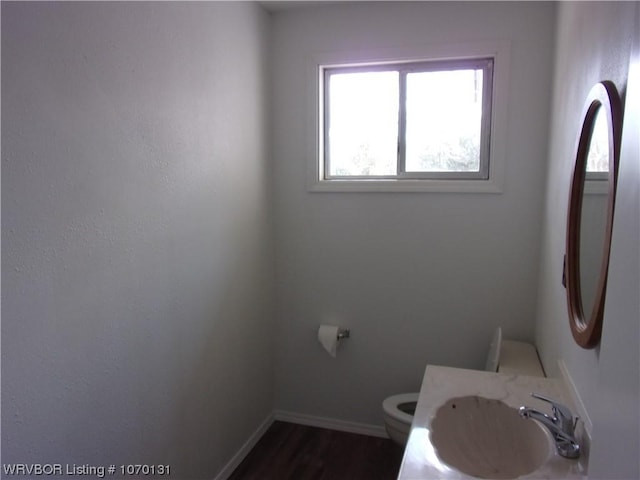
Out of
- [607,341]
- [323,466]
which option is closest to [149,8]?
[607,341]

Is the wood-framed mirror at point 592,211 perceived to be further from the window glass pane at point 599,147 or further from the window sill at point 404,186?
the window sill at point 404,186

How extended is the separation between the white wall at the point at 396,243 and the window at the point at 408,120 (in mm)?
149

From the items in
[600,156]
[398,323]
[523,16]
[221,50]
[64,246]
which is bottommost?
[398,323]

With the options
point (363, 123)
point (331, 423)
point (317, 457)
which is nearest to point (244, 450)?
point (317, 457)

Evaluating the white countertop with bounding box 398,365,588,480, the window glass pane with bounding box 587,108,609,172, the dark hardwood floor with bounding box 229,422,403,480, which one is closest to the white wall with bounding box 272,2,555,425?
the dark hardwood floor with bounding box 229,422,403,480

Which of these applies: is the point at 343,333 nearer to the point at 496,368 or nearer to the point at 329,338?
the point at 329,338

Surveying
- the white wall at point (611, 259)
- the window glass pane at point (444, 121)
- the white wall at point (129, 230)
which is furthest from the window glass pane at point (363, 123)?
the white wall at point (611, 259)

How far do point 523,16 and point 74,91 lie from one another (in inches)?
82.2

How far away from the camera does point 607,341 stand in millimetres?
793

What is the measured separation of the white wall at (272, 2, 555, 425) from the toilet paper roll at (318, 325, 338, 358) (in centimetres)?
9

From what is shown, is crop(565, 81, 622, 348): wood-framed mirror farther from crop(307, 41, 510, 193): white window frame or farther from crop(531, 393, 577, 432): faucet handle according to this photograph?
crop(307, 41, 510, 193): white window frame

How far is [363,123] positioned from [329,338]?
4.28 feet

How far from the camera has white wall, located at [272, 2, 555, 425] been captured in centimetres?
227

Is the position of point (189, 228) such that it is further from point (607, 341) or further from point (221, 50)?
point (607, 341)
